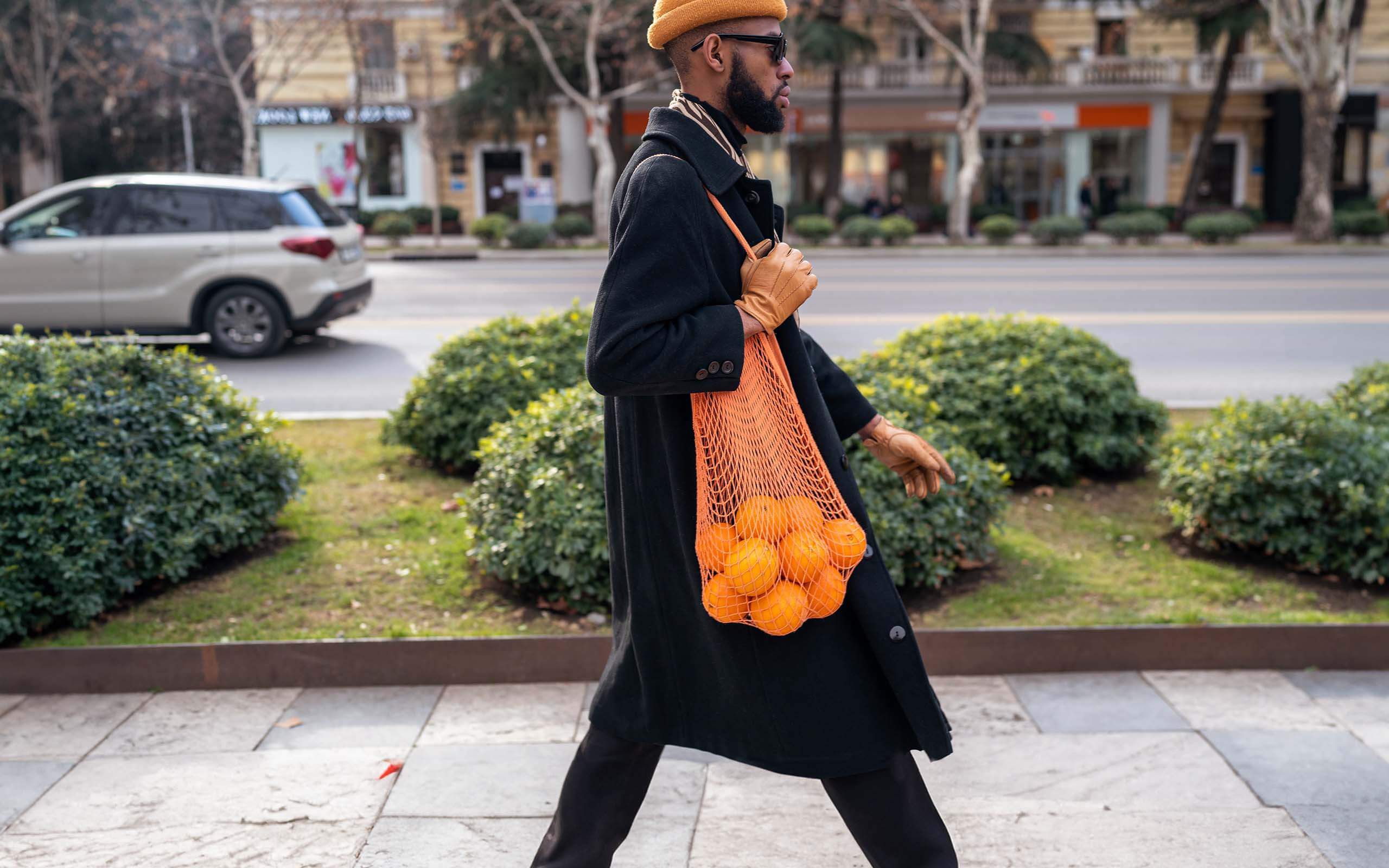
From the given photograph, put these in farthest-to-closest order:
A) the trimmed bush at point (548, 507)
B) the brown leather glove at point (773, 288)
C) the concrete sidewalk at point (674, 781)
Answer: the trimmed bush at point (548, 507) → the concrete sidewalk at point (674, 781) → the brown leather glove at point (773, 288)

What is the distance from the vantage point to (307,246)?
12195 millimetres

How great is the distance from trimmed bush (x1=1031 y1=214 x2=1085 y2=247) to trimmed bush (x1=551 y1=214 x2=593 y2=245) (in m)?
10.4

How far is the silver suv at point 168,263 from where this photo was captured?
39.5 ft

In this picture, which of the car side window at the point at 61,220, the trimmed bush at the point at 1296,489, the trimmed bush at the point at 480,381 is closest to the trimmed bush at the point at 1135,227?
the car side window at the point at 61,220

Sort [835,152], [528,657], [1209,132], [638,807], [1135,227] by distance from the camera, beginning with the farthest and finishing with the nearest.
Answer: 1. [835,152]
2. [1209,132]
3. [1135,227]
4. [528,657]
5. [638,807]

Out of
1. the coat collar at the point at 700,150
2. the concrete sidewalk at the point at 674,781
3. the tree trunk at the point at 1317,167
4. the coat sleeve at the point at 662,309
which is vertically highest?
the tree trunk at the point at 1317,167

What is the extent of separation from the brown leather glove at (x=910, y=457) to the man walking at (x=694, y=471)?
0.74 feet

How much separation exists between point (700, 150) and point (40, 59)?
129ft

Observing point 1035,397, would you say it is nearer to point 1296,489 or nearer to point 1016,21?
point 1296,489

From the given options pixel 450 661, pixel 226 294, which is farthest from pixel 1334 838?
pixel 226 294

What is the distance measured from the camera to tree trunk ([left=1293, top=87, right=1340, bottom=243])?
26.9m

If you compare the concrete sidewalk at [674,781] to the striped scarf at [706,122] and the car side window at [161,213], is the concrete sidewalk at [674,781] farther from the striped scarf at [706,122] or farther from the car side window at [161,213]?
the car side window at [161,213]

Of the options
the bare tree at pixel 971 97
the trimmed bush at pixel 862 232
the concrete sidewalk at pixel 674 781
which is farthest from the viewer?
the trimmed bush at pixel 862 232

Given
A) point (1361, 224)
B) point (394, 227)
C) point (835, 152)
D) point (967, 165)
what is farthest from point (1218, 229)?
point (394, 227)
